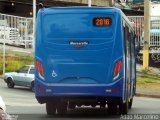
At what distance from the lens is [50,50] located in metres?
16.9

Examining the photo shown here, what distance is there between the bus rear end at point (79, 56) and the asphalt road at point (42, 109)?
2.18 ft

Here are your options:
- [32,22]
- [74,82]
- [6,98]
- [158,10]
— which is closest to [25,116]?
[74,82]

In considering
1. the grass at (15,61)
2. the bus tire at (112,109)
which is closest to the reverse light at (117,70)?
the bus tire at (112,109)

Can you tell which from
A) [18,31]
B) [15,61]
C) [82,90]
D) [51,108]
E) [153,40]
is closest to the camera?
[82,90]

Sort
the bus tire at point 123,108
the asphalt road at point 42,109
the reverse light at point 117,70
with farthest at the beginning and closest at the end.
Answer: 1. the bus tire at point 123,108
2. the asphalt road at point 42,109
3. the reverse light at point 117,70

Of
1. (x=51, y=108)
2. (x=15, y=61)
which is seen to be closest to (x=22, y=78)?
(x=15, y=61)

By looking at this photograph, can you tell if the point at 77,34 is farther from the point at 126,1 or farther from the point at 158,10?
the point at 126,1

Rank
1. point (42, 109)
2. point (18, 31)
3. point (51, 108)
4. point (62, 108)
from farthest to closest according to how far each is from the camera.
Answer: point (18, 31) → point (42, 109) → point (62, 108) → point (51, 108)

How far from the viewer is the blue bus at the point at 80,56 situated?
16609mm

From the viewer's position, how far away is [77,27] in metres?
17.0

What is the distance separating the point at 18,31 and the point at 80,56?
25.3 metres

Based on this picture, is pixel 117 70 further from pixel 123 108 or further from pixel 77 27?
pixel 123 108

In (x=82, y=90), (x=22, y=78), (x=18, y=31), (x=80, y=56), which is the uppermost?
(x=80, y=56)

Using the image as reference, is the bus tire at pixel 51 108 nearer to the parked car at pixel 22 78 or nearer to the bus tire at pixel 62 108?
the bus tire at pixel 62 108
